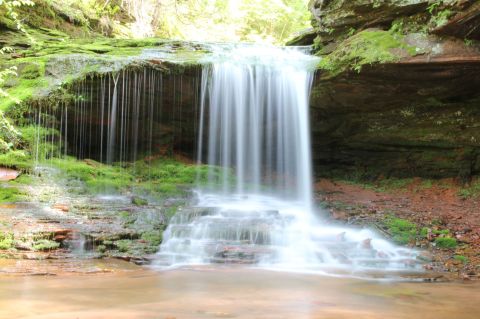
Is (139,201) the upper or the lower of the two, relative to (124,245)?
upper

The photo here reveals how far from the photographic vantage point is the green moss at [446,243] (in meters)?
7.59

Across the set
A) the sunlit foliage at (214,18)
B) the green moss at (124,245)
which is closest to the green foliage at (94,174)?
the green moss at (124,245)

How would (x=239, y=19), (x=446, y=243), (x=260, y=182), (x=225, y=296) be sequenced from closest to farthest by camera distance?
(x=225, y=296)
(x=446, y=243)
(x=260, y=182)
(x=239, y=19)

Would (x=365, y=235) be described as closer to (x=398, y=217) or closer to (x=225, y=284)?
(x=398, y=217)

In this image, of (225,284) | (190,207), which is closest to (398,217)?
(190,207)

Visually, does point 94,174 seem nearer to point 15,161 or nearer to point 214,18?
point 15,161

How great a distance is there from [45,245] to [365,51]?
741 centimetres

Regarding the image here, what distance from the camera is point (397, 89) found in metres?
9.99

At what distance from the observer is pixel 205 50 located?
460 inches

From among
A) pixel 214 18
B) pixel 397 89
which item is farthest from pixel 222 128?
pixel 214 18

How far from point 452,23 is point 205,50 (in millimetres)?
6227

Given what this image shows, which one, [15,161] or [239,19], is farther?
[239,19]

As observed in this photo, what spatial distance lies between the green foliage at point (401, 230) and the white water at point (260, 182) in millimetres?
308

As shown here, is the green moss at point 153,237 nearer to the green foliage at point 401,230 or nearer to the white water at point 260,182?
the white water at point 260,182
